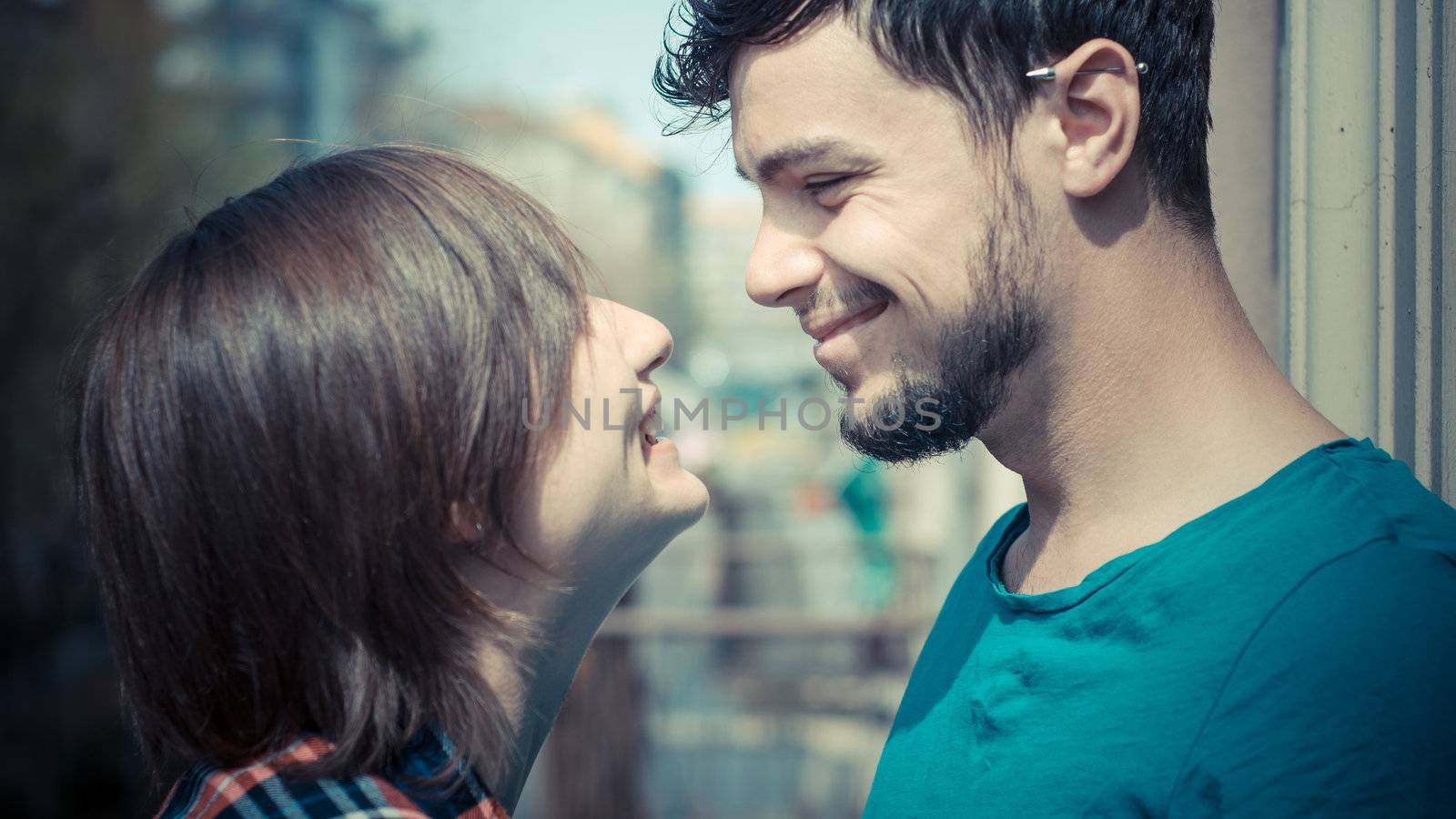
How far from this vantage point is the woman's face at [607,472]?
146 cm

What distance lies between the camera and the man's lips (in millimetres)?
1544

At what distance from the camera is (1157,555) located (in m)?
Result: 1.26

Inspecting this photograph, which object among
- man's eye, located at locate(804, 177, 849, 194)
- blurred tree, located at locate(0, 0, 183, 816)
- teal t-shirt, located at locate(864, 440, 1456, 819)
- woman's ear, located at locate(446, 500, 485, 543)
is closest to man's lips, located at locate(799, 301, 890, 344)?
man's eye, located at locate(804, 177, 849, 194)

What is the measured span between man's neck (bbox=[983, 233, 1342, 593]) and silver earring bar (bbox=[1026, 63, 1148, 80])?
0.24 metres

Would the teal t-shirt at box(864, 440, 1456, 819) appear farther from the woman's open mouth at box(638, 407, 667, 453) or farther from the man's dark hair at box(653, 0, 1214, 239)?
the woman's open mouth at box(638, 407, 667, 453)

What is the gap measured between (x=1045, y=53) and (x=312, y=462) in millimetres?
1088

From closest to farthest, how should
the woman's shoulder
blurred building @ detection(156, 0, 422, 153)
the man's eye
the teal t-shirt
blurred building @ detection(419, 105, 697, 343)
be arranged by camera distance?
the teal t-shirt → the woman's shoulder → the man's eye → blurred building @ detection(156, 0, 422, 153) → blurred building @ detection(419, 105, 697, 343)

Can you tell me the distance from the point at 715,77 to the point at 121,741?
5947mm

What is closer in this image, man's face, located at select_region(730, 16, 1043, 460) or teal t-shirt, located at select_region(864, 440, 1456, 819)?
teal t-shirt, located at select_region(864, 440, 1456, 819)

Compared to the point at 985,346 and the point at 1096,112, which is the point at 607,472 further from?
the point at 1096,112

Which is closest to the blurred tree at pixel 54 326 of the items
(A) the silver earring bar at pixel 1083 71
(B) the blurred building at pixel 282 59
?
(B) the blurred building at pixel 282 59

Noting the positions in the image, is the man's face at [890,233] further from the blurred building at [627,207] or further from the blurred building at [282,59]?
the blurred building at [627,207]

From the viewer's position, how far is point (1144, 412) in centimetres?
139

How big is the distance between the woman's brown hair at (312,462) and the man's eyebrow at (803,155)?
385 millimetres
